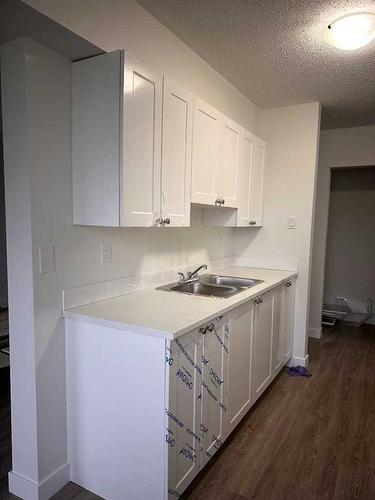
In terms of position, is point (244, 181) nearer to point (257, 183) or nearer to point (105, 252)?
point (257, 183)

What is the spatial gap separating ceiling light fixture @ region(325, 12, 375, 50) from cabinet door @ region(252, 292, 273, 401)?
1.63 m

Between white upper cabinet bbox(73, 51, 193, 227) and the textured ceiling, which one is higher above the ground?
the textured ceiling

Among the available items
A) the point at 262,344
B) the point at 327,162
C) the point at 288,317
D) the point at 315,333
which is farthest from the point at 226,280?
the point at 327,162

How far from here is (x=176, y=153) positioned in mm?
1979

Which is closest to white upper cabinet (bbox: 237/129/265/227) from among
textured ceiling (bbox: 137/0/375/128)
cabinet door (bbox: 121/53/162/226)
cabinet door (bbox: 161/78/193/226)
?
textured ceiling (bbox: 137/0/375/128)

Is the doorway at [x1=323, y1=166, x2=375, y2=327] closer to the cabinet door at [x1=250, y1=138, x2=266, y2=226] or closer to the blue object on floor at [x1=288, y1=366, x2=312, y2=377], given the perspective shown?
the blue object on floor at [x1=288, y1=366, x2=312, y2=377]

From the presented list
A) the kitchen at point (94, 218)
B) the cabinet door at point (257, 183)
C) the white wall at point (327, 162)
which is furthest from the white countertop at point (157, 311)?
the white wall at point (327, 162)

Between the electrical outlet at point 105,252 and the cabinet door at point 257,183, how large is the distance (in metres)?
1.57

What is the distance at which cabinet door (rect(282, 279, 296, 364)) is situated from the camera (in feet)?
10.1

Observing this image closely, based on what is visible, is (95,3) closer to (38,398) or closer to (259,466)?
(38,398)

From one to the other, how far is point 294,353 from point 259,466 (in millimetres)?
1561

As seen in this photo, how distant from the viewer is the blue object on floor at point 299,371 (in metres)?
3.16

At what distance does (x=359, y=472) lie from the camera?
1934mm

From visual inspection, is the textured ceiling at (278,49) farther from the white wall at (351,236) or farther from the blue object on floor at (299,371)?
the blue object on floor at (299,371)
